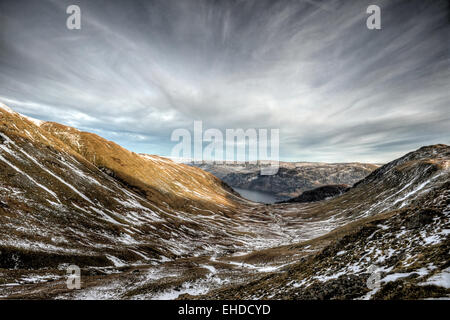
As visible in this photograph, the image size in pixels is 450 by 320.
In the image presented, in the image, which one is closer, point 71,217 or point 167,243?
point 71,217

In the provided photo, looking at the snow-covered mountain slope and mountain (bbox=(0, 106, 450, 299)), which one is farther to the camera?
the snow-covered mountain slope

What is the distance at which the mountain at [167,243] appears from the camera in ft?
42.1

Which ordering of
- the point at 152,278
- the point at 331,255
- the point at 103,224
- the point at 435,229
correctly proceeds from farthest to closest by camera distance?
the point at 103,224 → the point at 152,278 → the point at 331,255 → the point at 435,229

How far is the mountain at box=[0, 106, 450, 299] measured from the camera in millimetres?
12844

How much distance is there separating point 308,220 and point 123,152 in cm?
14057

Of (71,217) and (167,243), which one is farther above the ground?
(71,217)

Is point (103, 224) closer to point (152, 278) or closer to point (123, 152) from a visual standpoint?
point (152, 278)

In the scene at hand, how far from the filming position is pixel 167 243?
58875mm

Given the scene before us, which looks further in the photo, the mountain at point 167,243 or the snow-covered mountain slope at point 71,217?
Result: the snow-covered mountain slope at point 71,217

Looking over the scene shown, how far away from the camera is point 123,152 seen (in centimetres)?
13275
